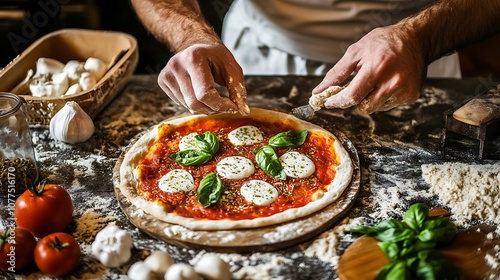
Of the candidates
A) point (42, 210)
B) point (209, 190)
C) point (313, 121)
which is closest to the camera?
point (42, 210)

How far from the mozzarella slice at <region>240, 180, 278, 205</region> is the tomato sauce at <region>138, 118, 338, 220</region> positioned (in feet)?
0.05

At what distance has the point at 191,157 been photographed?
7.79 ft

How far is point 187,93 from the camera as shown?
230 centimetres

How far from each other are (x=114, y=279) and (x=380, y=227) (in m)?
0.87

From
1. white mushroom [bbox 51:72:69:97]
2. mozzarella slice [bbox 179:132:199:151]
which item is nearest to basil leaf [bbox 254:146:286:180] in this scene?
mozzarella slice [bbox 179:132:199:151]

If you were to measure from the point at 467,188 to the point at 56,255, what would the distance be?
4.86 ft

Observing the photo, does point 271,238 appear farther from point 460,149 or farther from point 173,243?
point 460,149

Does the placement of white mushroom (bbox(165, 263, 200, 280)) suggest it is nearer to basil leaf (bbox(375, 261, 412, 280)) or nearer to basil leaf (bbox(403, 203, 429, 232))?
basil leaf (bbox(375, 261, 412, 280))

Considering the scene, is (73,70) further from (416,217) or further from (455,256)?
(455,256)

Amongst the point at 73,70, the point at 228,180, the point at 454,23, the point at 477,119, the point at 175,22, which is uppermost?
the point at 454,23

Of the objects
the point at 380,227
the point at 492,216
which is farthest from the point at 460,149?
the point at 380,227

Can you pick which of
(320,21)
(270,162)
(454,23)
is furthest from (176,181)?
(454,23)

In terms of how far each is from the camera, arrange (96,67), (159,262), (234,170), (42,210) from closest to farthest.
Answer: (159,262) < (42,210) < (234,170) < (96,67)

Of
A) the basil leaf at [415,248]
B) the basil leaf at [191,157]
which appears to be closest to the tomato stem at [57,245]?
the basil leaf at [191,157]
